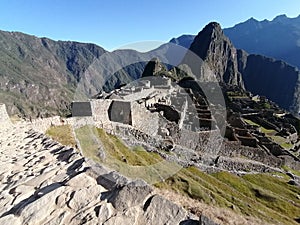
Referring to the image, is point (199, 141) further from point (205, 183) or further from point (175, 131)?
point (205, 183)

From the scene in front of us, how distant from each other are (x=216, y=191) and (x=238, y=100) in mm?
67597

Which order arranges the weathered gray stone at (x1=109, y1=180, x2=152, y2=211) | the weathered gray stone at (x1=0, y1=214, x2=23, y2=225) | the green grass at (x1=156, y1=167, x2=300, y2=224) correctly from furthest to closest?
the green grass at (x1=156, y1=167, x2=300, y2=224) → the weathered gray stone at (x1=109, y1=180, x2=152, y2=211) → the weathered gray stone at (x1=0, y1=214, x2=23, y2=225)

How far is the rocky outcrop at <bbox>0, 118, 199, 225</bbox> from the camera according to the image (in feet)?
15.7

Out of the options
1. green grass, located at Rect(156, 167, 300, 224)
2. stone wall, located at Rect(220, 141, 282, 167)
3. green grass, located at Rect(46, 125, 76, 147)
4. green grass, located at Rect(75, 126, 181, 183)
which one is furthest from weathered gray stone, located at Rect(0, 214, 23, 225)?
stone wall, located at Rect(220, 141, 282, 167)

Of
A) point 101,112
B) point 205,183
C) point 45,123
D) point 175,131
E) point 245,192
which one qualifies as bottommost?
point 245,192

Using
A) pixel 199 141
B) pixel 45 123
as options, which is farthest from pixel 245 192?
pixel 45 123

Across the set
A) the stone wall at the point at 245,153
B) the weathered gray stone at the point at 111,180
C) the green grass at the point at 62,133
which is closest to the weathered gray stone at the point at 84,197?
the weathered gray stone at the point at 111,180

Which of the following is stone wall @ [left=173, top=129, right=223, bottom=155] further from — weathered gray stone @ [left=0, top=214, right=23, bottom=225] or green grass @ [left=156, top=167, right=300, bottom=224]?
weathered gray stone @ [left=0, top=214, right=23, bottom=225]

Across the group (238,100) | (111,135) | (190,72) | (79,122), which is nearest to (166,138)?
(111,135)

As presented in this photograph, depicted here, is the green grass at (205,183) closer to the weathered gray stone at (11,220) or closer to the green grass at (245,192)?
the green grass at (245,192)

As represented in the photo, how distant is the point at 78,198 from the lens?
17.2ft

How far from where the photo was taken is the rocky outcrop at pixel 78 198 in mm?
4777

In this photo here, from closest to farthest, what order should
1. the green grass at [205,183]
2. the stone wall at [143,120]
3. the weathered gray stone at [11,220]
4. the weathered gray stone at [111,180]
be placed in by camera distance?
the weathered gray stone at [11,220] < the weathered gray stone at [111,180] < the green grass at [205,183] < the stone wall at [143,120]

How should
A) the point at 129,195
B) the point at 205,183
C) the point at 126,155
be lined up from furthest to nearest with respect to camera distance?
1. the point at 205,183
2. the point at 126,155
3. the point at 129,195
